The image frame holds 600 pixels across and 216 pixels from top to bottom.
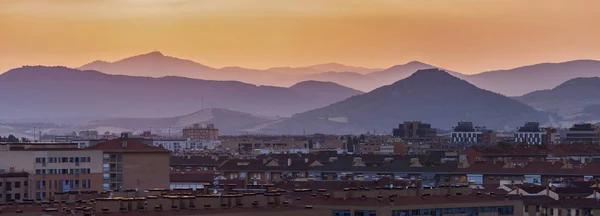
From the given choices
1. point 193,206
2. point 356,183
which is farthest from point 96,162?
Answer: point 193,206

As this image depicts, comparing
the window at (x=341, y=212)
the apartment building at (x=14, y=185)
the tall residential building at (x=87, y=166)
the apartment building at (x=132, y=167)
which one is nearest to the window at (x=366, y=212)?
the window at (x=341, y=212)

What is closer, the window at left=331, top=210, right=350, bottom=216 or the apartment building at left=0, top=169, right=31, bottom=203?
the window at left=331, top=210, right=350, bottom=216

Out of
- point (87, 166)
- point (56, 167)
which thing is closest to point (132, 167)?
point (87, 166)

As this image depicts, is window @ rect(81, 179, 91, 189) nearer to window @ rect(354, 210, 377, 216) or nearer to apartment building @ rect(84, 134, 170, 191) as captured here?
apartment building @ rect(84, 134, 170, 191)

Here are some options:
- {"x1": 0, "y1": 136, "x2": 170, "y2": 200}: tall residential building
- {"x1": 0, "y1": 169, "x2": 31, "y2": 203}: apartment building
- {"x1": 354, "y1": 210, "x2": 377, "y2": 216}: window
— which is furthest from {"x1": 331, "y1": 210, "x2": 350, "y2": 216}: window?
{"x1": 0, "y1": 136, "x2": 170, "y2": 200}: tall residential building

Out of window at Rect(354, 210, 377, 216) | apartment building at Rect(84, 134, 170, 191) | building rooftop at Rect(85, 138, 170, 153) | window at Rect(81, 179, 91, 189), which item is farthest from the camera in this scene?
building rooftop at Rect(85, 138, 170, 153)

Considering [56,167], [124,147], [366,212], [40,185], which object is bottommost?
[366,212]

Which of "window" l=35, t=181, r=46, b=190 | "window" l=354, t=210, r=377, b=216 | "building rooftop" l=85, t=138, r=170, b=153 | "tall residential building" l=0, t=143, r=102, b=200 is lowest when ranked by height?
"window" l=354, t=210, r=377, b=216

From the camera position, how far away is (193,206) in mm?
51250

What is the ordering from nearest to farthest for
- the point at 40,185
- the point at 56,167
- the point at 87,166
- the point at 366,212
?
the point at 366,212 < the point at 40,185 < the point at 56,167 < the point at 87,166

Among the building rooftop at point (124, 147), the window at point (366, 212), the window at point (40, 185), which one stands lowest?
the window at point (366, 212)

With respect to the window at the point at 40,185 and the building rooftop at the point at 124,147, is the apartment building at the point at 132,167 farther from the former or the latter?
the window at the point at 40,185

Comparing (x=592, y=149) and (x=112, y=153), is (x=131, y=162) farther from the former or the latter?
(x=592, y=149)

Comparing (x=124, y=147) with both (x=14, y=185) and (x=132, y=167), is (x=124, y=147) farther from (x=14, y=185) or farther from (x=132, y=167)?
(x=14, y=185)
